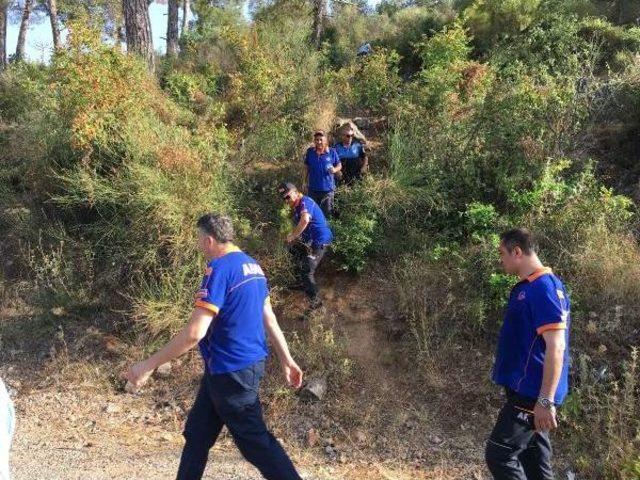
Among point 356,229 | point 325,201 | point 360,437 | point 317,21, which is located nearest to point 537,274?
point 360,437

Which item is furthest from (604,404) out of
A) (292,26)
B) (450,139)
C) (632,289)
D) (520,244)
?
(292,26)

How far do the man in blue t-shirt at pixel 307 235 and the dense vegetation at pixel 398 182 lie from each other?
1.08ft

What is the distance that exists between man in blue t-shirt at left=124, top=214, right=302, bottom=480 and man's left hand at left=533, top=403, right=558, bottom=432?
1.36 m

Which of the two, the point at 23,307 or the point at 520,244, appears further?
the point at 23,307

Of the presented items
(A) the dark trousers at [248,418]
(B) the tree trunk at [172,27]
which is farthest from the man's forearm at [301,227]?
(B) the tree trunk at [172,27]

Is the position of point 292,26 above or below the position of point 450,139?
above

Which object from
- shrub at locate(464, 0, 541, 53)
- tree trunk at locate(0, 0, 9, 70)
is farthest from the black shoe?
tree trunk at locate(0, 0, 9, 70)

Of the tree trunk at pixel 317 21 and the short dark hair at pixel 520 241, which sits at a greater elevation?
the tree trunk at pixel 317 21

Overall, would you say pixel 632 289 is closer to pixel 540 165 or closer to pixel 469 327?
pixel 469 327

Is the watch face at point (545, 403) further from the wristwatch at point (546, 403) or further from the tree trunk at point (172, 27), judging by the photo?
the tree trunk at point (172, 27)

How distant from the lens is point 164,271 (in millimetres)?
5938

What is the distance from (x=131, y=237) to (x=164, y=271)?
0.62 m

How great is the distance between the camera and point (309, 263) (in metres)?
5.91

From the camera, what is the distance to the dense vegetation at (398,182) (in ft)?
17.3
